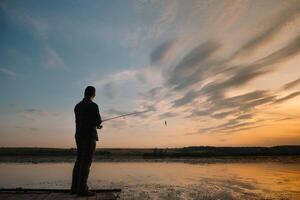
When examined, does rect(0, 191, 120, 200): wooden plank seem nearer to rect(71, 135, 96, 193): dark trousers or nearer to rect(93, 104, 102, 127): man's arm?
rect(71, 135, 96, 193): dark trousers

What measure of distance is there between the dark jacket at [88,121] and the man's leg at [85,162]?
16 cm

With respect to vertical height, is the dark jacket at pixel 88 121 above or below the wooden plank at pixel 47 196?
above

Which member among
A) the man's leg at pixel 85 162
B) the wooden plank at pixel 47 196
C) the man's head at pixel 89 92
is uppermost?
the man's head at pixel 89 92

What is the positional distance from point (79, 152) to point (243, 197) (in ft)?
23.7

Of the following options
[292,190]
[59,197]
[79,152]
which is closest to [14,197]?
[59,197]

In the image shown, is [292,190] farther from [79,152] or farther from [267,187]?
[79,152]

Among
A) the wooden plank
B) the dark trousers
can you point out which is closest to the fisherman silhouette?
the dark trousers

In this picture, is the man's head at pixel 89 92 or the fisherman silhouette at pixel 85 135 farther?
the man's head at pixel 89 92

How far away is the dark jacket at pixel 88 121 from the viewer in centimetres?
682

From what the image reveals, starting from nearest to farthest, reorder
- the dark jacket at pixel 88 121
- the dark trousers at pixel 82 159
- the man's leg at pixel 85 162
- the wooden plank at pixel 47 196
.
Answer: the wooden plank at pixel 47 196 → the man's leg at pixel 85 162 → the dark trousers at pixel 82 159 → the dark jacket at pixel 88 121

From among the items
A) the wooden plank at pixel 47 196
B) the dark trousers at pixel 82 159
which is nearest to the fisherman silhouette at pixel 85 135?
the dark trousers at pixel 82 159

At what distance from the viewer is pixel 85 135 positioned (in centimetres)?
681

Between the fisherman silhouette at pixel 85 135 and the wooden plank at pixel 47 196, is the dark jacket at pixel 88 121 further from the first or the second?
the wooden plank at pixel 47 196

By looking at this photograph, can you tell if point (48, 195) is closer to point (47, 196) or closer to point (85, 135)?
point (47, 196)
